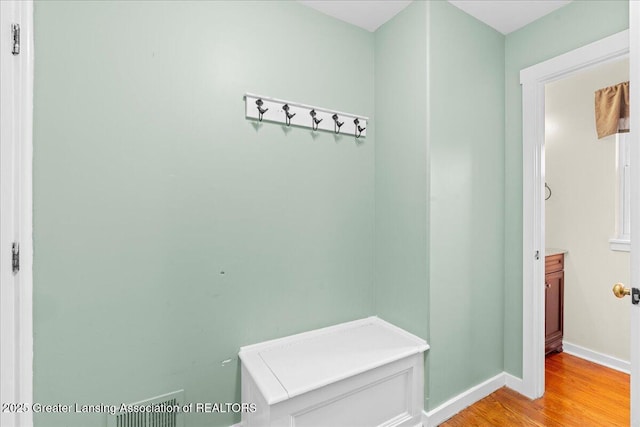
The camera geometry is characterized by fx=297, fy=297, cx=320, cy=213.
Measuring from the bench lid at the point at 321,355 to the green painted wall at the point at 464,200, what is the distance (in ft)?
0.87

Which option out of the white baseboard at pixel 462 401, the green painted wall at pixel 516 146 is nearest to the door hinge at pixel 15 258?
the white baseboard at pixel 462 401

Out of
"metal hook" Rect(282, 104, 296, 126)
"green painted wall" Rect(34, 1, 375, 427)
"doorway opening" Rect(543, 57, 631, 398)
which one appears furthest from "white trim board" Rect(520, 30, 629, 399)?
"metal hook" Rect(282, 104, 296, 126)

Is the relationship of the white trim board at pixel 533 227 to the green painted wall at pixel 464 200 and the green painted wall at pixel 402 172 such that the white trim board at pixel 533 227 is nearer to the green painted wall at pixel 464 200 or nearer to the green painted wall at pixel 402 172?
the green painted wall at pixel 464 200

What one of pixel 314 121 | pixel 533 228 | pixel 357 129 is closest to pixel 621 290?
pixel 533 228

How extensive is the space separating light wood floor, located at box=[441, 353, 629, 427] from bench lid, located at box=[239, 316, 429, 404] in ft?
1.93

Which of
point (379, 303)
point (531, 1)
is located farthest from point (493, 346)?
point (531, 1)

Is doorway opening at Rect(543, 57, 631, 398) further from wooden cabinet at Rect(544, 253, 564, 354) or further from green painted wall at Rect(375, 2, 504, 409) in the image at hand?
green painted wall at Rect(375, 2, 504, 409)

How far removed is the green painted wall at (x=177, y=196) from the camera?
1.24m

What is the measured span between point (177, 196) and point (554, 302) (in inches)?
121

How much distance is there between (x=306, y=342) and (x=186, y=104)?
1.45 m

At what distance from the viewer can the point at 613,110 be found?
2.31 meters

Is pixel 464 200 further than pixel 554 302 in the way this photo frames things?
No

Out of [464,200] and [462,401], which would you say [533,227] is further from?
[462,401]

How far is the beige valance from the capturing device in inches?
90.5
